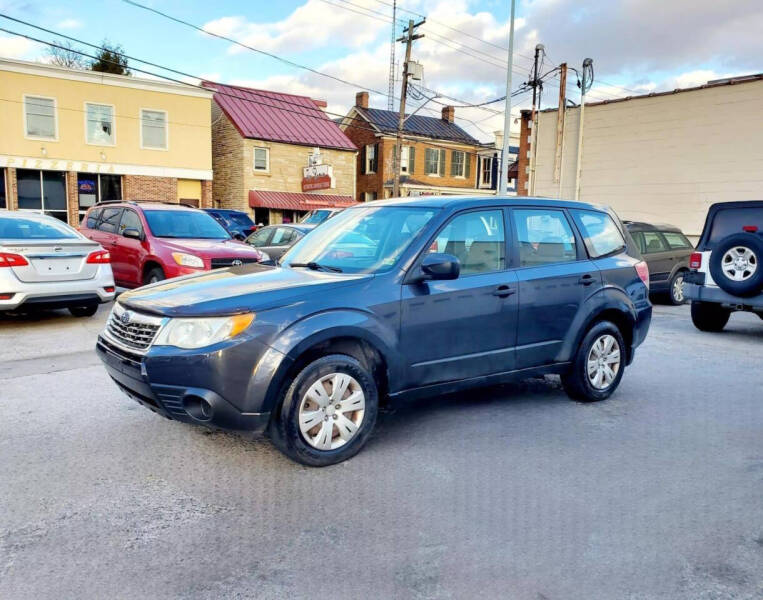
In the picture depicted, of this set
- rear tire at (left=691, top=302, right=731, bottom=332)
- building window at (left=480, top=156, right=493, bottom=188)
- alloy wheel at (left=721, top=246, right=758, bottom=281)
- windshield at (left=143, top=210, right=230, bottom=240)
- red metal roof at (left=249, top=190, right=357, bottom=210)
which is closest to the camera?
alloy wheel at (left=721, top=246, right=758, bottom=281)

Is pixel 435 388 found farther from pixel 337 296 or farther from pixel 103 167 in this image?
pixel 103 167

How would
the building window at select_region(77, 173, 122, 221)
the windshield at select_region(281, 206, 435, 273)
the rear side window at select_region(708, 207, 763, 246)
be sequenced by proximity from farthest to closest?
the building window at select_region(77, 173, 122, 221)
the rear side window at select_region(708, 207, 763, 246)
the windshield at select_region(281, 206, 435, 273)

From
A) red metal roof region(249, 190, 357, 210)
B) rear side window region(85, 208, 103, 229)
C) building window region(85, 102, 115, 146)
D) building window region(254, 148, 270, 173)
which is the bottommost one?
rear side window region(85, 208, 103, 229)

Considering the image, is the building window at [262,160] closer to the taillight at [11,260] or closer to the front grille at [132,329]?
the taillight at [11,260]

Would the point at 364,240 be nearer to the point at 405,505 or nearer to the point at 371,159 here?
the point at 405,505

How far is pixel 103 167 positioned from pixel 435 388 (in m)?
27.1

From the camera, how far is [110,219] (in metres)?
11.4

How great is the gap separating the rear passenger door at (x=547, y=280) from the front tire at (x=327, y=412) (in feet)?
4.97

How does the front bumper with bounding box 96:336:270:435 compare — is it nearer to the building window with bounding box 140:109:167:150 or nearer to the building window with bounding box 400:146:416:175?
the building window with bounding box 140:109:167:150

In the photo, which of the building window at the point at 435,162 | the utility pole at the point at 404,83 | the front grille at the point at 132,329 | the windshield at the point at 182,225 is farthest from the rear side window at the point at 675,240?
Result: the building window at the point at 435,162

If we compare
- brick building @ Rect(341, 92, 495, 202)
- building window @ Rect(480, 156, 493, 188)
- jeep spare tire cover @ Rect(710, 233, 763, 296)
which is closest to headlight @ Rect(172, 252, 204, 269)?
jeep spare tire cover @ Rect(710, 233, 763, 296)

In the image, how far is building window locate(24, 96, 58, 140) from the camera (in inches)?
1025

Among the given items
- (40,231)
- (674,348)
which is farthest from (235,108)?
(674,348)

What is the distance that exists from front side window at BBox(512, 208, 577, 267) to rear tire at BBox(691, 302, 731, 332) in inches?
192
